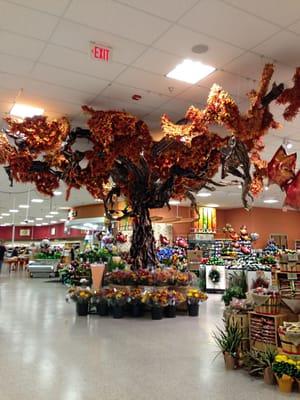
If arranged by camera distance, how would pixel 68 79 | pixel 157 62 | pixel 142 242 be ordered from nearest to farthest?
pixel 157 62
pixel 68 79
pixel 142 242

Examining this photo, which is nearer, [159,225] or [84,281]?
[84,281]

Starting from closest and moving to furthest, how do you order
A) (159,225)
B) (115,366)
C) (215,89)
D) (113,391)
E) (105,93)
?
1. (113,391)
2. (115,366)
3. (215,89)
4. (105,93)
5. (159,225)

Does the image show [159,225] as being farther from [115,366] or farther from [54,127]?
[115,366]

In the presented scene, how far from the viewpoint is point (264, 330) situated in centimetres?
409

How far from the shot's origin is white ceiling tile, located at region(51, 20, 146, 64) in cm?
395

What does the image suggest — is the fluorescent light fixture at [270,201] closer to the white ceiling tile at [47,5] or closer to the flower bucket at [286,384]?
the flower bucket at [286,384]

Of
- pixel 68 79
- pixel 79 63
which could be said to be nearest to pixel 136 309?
pixel 68 79

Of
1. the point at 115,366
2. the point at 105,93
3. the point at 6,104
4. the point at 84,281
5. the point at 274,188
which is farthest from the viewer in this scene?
the point at 274,188

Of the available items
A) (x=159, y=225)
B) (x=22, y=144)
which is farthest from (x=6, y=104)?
(x=159, y=225)

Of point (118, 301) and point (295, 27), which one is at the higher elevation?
point (295, 27)

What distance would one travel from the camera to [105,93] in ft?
18.1

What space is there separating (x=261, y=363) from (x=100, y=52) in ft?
12.6

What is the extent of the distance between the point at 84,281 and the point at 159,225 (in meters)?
7.94

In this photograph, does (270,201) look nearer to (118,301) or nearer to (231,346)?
(118,301)
